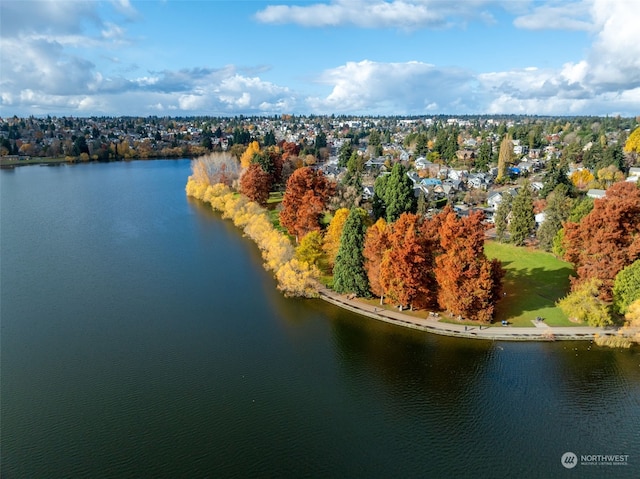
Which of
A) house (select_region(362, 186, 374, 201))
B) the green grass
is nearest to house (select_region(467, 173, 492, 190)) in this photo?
house (select_region(362, 186, 374, 201))

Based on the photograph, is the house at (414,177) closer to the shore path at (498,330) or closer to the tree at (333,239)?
the tree at (333,239)

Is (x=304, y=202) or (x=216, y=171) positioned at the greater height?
(x=216, y=171)

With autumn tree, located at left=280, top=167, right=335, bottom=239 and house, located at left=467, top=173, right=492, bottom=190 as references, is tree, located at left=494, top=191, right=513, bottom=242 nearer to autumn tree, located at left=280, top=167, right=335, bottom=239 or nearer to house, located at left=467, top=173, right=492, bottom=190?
autumn tree, located at left=280, top=167, right=335, bottom=239

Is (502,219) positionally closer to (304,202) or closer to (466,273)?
(466,273)

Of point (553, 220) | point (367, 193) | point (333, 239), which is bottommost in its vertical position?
point (333, 239)

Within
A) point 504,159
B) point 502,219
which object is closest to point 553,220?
point 502,219

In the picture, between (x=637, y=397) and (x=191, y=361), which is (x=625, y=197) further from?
(x=191, y=361)
